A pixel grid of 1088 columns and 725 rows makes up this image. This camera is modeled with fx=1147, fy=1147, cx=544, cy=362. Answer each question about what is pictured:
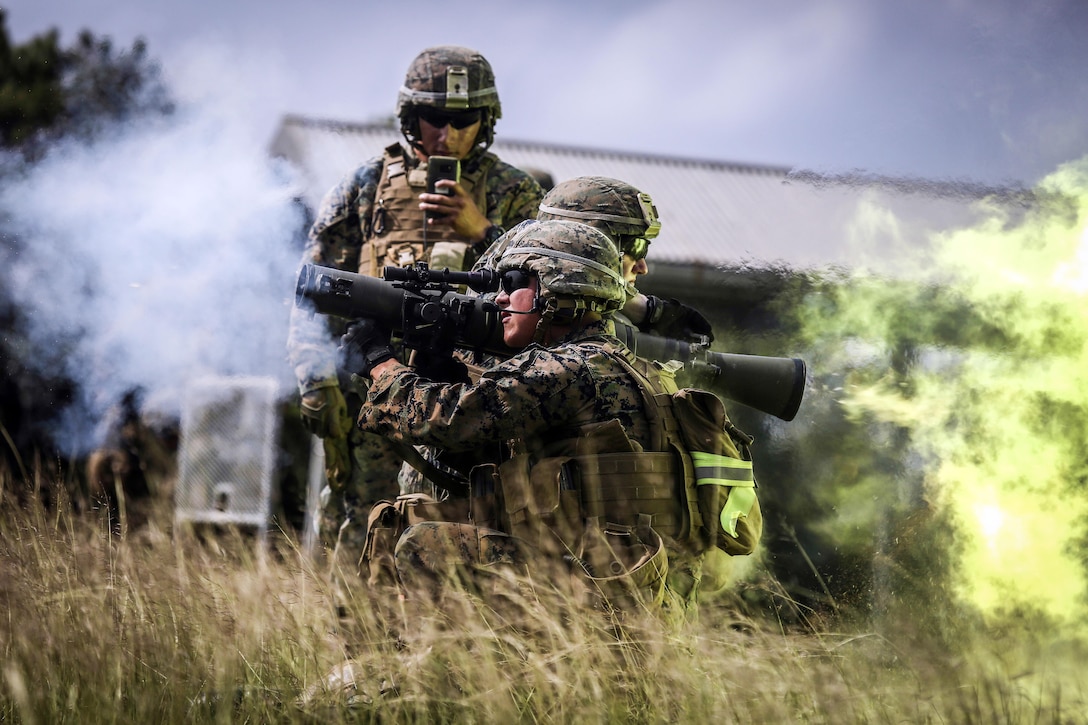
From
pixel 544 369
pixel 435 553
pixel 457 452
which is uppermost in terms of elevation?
pixel 544 369

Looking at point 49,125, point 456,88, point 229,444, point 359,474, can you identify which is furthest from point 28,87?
point 229,444

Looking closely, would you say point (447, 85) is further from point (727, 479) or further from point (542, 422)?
point (727, 479)

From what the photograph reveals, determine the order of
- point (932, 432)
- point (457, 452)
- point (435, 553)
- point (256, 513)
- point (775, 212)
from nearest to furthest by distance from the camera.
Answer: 1. point (435, 553)
2. point (457, 452)
3. point (932, 432)
4. point (775, 212)
5. point (256, 513)

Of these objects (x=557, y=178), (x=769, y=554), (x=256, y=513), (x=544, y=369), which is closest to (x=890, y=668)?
(x=544, y=369)

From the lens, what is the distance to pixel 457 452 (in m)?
3.44

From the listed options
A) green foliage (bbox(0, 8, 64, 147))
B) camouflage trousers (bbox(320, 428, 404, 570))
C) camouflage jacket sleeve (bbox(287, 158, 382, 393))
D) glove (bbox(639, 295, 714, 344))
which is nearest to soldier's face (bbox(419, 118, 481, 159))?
camouflage jacket sleeve (bbox(287, 158, 382, 393))

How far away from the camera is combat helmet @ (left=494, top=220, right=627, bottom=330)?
344cm

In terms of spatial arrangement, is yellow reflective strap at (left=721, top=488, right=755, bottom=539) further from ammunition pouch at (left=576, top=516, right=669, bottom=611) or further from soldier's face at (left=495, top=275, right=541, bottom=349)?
soldier's face at (left=495, top=275, right=541, bottom=349)

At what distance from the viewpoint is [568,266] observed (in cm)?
345

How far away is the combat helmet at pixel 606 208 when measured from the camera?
4457 mm

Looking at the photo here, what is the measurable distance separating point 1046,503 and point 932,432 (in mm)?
688

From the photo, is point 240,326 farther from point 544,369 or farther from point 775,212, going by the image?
point 775,212

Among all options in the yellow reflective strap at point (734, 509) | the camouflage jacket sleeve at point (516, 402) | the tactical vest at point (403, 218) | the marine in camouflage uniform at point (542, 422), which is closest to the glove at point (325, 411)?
the tactical vest at point (403, 218)

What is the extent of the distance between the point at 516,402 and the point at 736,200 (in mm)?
8298
